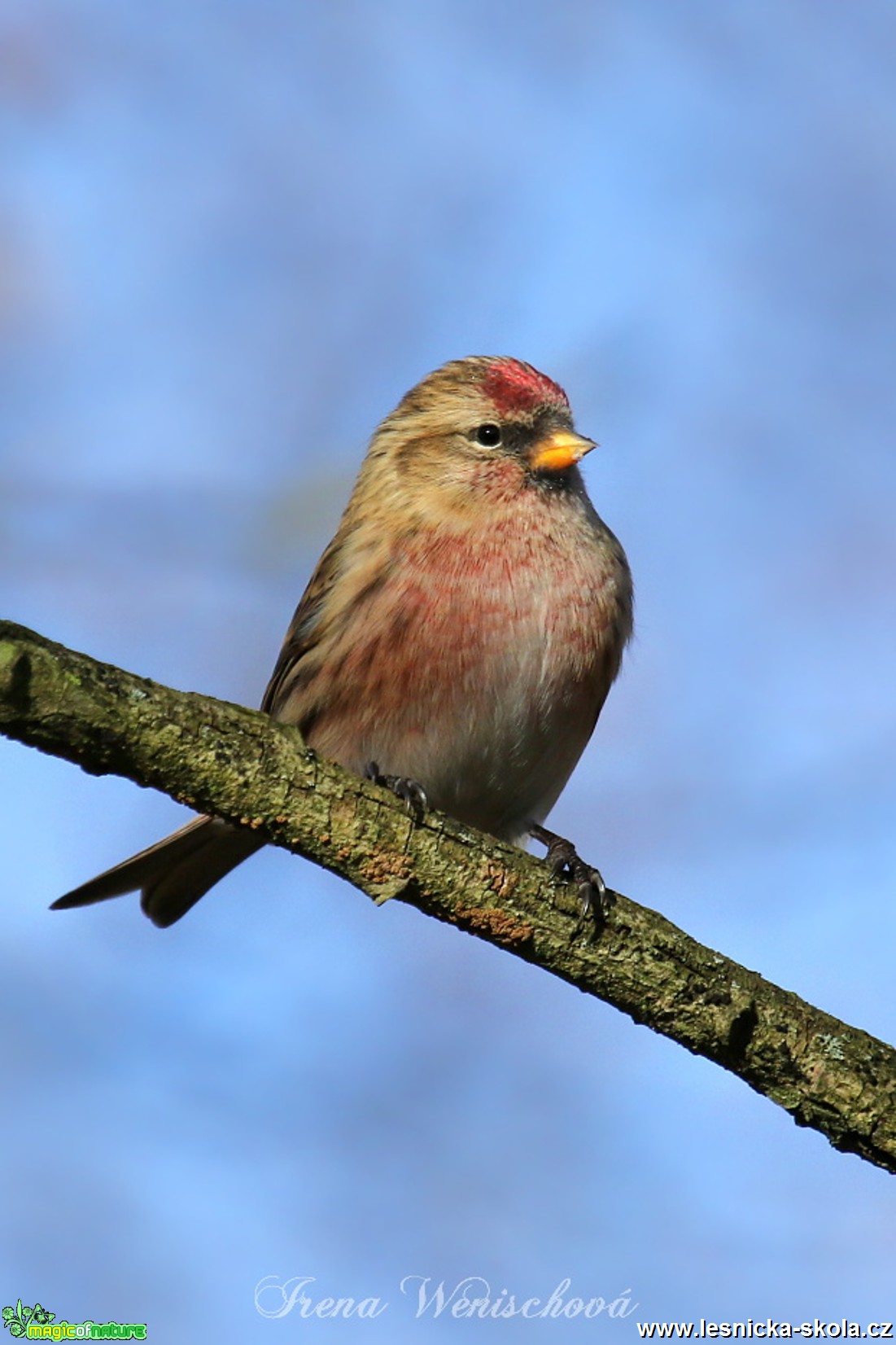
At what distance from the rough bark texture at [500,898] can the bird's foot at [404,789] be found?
31 millimetres

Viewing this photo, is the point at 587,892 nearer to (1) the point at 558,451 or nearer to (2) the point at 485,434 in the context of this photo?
(1) the point at 558,451

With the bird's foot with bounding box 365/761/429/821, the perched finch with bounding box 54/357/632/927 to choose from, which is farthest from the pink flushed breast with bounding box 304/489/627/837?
the bird's foot with bounding box 365/761/429/821

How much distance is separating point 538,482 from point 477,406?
45cm

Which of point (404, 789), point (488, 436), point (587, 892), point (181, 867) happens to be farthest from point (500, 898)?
point (488, 436)

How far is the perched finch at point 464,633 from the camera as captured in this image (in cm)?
476

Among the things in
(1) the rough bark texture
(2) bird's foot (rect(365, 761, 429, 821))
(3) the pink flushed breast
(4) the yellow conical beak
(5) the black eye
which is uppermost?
(5) the black eye

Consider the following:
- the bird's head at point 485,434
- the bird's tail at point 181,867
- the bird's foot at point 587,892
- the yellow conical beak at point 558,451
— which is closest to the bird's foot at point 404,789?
the bird's foot at point 587,892

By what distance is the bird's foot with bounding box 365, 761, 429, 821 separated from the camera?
3338mm

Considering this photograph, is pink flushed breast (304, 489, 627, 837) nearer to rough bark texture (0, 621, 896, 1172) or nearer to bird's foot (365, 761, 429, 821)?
bird's foot (365, 761, 429, 821)

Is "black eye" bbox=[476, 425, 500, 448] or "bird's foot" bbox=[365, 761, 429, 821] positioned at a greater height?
"black eye" bbox=[476, 425, 500, 448]

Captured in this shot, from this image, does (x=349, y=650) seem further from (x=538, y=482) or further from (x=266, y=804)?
(x=266, y=804)

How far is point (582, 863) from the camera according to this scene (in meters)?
3.91

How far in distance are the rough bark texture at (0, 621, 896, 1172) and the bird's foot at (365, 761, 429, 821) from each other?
31 mm

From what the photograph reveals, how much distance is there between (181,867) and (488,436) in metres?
1.77
